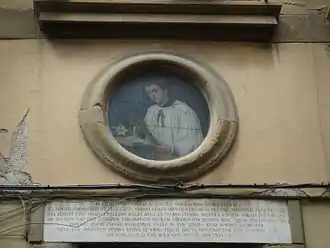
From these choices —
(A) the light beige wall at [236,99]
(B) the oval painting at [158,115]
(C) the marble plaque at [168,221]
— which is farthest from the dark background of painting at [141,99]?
(C) the marble plaque at [168,221]

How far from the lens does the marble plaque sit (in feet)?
20.9

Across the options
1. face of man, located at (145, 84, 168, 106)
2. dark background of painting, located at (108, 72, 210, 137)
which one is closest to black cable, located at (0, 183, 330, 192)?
dark background of painting, located at (108, 72, 210, 137)

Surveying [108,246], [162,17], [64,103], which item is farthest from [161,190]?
[162,17]

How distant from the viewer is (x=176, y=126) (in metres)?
6.94

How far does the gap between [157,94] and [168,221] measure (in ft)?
3.73

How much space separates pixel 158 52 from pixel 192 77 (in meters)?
0.35

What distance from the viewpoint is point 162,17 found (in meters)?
7.18

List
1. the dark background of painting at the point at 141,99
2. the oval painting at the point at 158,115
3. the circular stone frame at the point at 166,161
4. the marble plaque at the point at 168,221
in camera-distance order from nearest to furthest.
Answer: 1. the marble plaque at the point at 168,221
2. the circular stone frame at the point at 166,161
3. the oval painting at the point at 158,115
4. the dark background of painting at the point at 141,99

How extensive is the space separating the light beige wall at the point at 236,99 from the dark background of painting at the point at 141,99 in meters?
0.25

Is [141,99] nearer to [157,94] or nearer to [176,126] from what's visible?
[157,94]

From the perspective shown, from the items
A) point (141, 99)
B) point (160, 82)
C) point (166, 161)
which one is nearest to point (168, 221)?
point (166, 161)

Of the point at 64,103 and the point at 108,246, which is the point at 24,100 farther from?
the point at 108,246

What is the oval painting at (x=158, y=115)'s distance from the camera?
6.81m

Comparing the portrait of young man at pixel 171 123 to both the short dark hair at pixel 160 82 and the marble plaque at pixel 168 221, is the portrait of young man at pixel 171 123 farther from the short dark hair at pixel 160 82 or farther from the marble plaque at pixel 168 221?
the marble plaque at pixel 168 221
